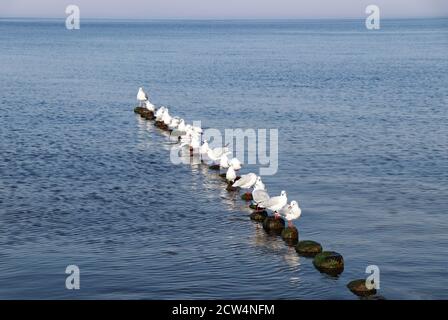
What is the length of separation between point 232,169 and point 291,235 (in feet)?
32.1

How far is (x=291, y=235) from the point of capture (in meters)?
30.7

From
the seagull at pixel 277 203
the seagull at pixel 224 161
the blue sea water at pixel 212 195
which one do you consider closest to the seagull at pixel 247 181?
the blue sea water at pixel 212 195

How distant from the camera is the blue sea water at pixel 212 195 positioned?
26.7m

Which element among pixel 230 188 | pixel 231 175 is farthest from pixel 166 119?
pixel 230 188

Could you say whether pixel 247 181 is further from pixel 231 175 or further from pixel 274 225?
pixel 274 225

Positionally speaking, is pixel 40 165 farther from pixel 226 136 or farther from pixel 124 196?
pixel 226 136

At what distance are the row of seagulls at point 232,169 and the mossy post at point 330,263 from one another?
12.9ft

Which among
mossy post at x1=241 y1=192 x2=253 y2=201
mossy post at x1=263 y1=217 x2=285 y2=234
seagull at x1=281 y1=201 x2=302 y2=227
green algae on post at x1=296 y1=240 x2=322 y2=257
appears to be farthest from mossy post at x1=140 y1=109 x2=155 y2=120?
green algae on post at x1=296 y1=240 x2=322 y2=257

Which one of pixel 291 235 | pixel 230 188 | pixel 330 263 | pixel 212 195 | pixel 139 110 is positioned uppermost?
pixel 139 110

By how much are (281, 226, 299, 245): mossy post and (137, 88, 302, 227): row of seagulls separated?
507 millimetres

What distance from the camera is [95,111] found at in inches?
2608

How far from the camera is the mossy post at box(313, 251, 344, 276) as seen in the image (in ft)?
89.6

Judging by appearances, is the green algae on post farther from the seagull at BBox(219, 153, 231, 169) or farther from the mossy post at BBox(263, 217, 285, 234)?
the seagull at BBox(219, 153, 231, 169)
